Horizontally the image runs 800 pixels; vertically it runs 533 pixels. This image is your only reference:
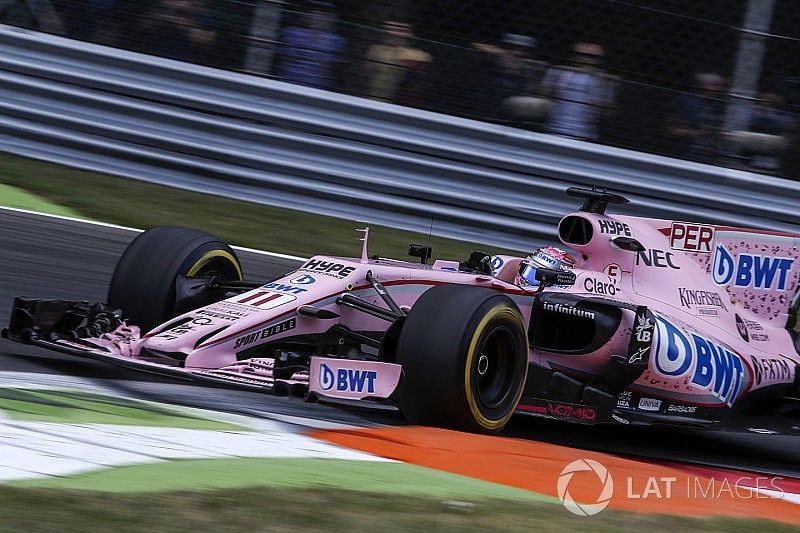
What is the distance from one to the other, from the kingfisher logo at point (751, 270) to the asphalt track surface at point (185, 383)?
0.97 m

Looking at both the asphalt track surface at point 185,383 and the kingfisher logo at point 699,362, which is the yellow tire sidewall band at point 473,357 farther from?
the kingfisher logo at point 699,362

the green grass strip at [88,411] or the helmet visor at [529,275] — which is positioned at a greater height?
the helmet visor at [529,275]

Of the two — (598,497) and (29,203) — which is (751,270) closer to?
(598,497)

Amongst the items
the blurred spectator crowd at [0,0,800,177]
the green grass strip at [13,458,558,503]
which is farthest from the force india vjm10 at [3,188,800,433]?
the blurred spectator crowd at [0,0,800,177]

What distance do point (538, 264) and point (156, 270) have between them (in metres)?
1.98

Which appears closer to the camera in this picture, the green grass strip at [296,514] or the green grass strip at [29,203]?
the green grass strip at [296,514]

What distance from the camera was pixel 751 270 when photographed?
757 cm

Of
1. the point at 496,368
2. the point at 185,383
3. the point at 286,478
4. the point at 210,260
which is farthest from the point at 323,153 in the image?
the point at 286,478

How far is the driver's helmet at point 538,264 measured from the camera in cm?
678

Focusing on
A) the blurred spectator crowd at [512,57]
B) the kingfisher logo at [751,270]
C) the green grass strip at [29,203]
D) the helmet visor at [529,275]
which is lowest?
the green grass strip at [29,203]

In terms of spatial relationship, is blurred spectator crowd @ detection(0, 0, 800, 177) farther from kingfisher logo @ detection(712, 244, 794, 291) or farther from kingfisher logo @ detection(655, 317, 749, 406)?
kingfisher logo @ detection(655, 317, 749, 406)

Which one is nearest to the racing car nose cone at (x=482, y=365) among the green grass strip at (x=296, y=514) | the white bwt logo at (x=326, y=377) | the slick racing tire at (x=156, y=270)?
the white bwt logo at (x=326, y=377)

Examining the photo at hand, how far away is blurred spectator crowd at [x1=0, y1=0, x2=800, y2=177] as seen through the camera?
10.7 metres

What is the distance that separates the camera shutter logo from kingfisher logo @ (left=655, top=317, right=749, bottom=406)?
49.0 inches
